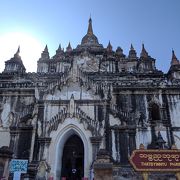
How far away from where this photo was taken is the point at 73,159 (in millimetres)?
19891

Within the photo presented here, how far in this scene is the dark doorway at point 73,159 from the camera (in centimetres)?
1957

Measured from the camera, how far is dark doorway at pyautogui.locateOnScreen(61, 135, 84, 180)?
770 inches

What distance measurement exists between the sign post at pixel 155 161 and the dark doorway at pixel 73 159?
8.61m

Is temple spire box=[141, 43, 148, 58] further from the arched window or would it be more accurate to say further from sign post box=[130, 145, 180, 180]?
sign post box=[130, 145, 180, 180]

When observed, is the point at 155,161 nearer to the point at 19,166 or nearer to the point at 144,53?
the point at 19,166

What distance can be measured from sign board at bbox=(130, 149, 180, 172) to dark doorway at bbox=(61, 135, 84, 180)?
861 cm

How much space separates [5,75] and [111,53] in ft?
51.6

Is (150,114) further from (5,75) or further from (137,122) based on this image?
(5,75)

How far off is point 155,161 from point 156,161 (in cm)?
5

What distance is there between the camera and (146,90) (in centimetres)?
2258

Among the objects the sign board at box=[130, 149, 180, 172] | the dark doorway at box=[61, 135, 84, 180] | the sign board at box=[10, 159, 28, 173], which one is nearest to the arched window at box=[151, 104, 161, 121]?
the dark doorway at box=[61, 135, 84, 180]

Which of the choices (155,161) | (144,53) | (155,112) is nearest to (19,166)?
(155,161)

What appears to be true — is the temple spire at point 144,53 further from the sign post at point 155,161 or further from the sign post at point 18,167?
the sign post at point 155,161

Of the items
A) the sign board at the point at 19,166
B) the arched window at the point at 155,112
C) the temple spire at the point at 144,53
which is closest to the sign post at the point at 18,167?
the sign board at the point at 19,166
